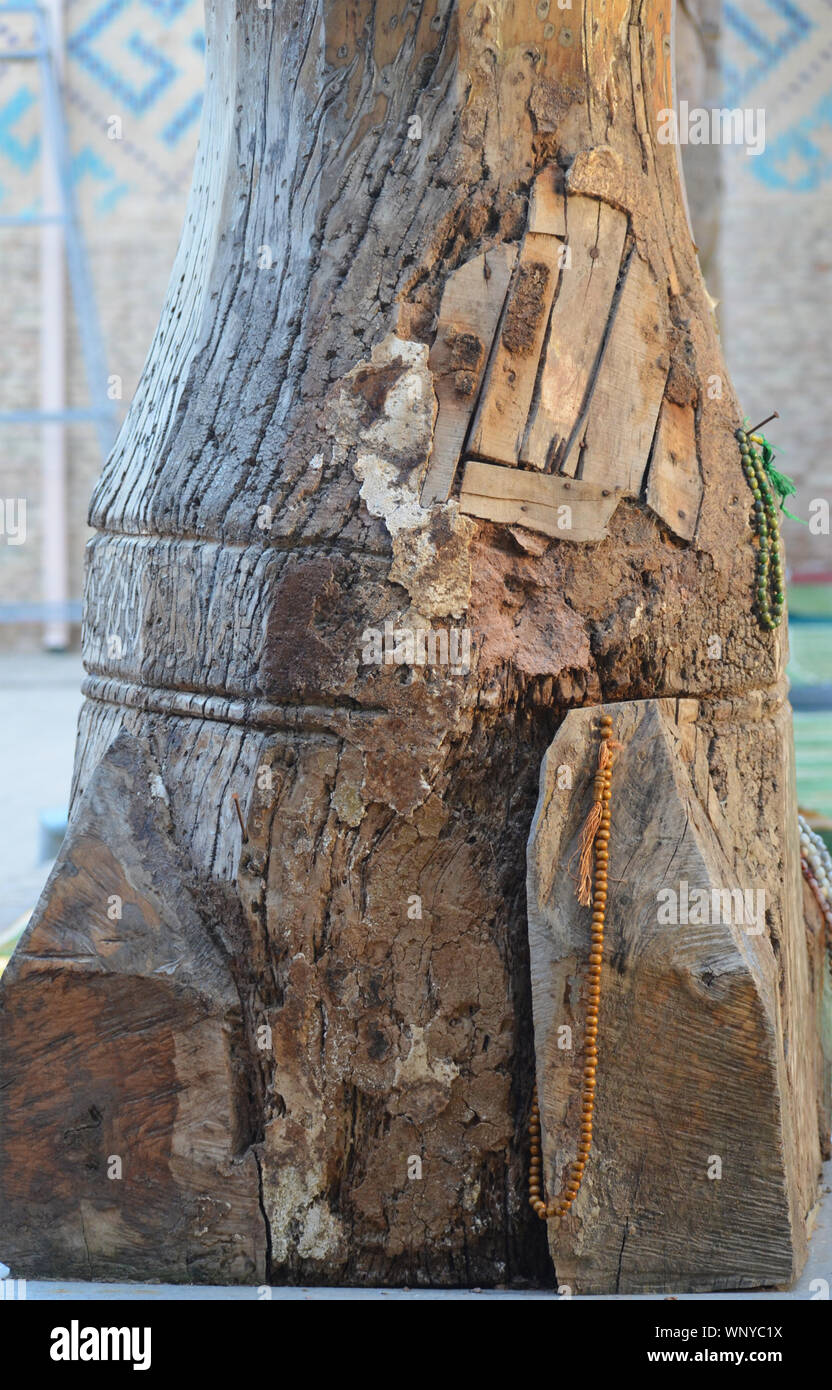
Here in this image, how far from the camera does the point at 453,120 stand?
88.5 inches

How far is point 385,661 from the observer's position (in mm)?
2160

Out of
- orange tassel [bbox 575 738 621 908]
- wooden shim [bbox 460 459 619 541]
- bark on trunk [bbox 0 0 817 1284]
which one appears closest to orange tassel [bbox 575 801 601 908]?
orange tassel [bbox 575 738 621 908]

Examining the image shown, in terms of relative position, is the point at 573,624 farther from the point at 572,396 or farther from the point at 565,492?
the point at 572,396

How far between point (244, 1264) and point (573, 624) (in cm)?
120

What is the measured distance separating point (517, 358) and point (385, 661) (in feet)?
1.86

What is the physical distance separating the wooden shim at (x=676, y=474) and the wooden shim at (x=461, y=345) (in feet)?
1.15

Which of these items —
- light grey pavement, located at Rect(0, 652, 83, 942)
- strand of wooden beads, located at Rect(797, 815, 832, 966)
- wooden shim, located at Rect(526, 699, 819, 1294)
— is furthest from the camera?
light grey pavement, located at Rect(0, 652, 83, 942)

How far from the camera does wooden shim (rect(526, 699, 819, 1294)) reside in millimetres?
2113

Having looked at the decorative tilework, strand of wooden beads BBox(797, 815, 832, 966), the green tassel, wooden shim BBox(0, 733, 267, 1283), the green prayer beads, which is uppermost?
the decorative tilework

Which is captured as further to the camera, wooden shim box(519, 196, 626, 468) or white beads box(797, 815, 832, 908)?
white beads box(797, 815, 832, 908)

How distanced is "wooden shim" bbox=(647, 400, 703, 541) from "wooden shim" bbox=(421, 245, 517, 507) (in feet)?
1.15

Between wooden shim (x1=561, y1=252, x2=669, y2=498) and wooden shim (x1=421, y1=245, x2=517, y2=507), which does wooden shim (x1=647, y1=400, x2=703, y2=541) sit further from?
wooden shim (x1=421, y1=245, x2=517, y2=507)

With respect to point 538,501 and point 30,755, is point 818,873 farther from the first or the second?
point 30,755

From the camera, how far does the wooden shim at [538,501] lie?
2.21 metres
